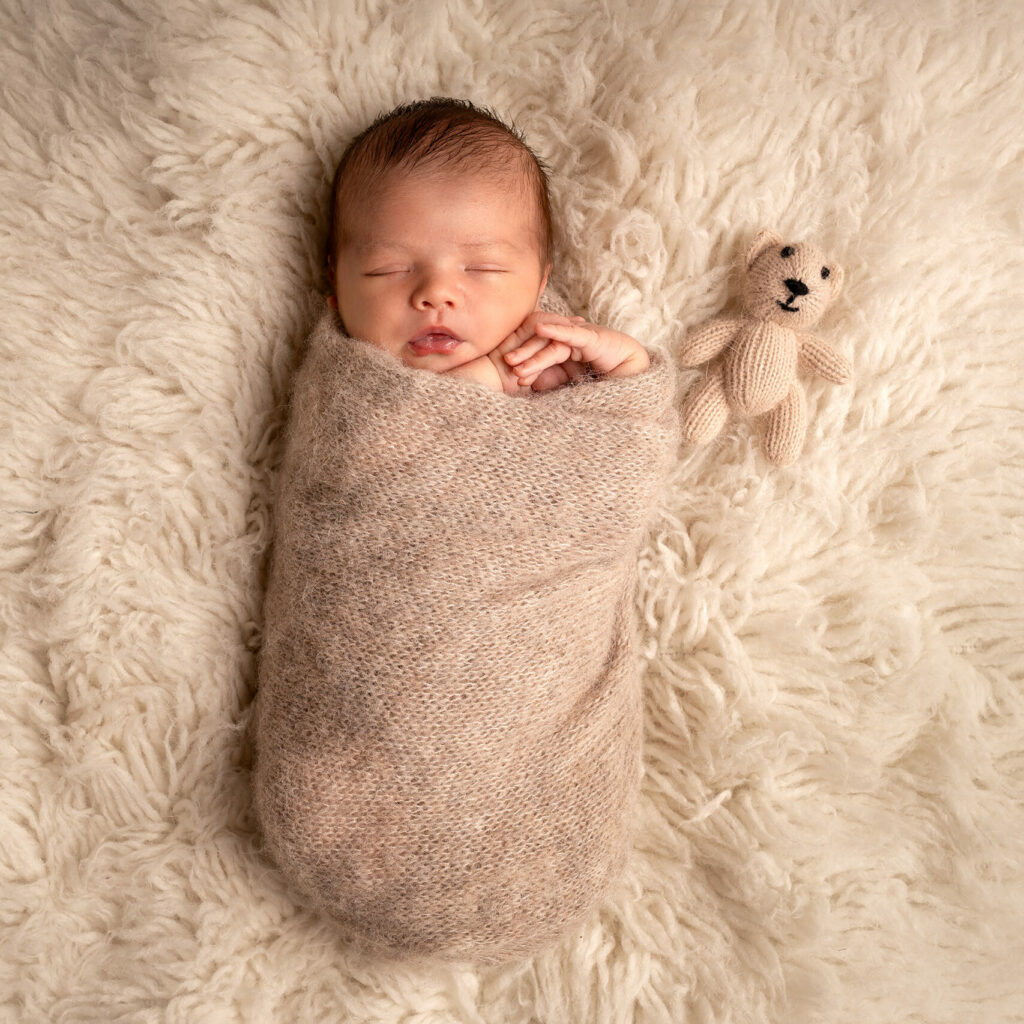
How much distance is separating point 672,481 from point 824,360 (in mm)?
284

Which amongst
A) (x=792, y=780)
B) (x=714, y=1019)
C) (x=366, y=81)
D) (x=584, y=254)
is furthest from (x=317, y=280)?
(x=714, y=1019)

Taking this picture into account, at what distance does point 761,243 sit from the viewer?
1.45 meters

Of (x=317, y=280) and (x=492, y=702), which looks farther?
(x=317, y=280)

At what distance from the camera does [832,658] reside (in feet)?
4.80

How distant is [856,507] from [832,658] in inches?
9.0

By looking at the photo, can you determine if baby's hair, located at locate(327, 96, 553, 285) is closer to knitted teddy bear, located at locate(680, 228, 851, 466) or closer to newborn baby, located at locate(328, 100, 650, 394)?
newborn baby, located at locate(328, 100, 650, 394)

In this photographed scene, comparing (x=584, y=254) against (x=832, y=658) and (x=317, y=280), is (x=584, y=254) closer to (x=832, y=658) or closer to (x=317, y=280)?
(x=317, y=280)

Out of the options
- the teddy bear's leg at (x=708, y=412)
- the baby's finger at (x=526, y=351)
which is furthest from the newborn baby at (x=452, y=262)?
the teddy bear's leg at (x=708, y=412)

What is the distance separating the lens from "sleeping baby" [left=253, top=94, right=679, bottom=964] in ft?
4.11

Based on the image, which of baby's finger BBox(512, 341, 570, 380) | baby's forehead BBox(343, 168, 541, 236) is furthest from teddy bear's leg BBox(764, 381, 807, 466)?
baby's forehead BBox(343, 168, 541, 236)

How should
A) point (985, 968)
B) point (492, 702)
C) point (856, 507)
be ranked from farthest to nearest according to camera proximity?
point (856, 507)
point (985, 968)
point (492, 702)

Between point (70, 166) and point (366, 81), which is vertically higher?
point (366, 81)

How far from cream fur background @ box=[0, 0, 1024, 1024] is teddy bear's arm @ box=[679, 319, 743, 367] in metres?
0.06

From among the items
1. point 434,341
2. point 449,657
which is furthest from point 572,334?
point 449,657
